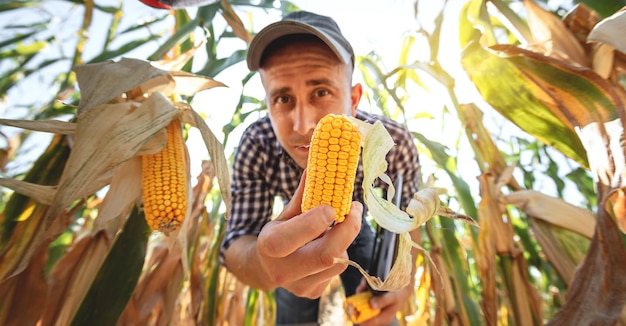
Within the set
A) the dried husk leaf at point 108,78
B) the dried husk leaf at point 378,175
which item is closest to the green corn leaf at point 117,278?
the dried husk leaf at point 108,78

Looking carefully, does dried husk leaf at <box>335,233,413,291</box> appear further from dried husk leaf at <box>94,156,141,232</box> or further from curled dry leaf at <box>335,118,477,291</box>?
dried husk leaf at <box>94,156,141,232</box>

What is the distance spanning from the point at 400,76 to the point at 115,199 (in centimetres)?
86

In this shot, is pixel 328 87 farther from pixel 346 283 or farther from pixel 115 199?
pixel 346 283

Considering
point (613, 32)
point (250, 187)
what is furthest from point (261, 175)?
point (613, 32)

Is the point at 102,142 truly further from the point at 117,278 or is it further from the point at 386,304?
the point at 386,304

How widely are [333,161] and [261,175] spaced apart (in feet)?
2.17

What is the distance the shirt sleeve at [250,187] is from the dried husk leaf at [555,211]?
1.88 ft

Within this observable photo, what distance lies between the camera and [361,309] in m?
0.76

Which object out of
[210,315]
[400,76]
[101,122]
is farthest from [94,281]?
[400,76]

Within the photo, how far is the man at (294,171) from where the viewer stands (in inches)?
17.2

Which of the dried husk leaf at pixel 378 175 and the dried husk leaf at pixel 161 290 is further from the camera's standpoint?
the dried husk leaf at pixel 161 290

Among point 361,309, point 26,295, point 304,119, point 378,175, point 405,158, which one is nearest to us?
point 378,175

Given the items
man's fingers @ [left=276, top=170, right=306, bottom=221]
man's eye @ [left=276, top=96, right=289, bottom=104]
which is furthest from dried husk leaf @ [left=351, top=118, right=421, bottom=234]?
man's eye @ [left=276, top=96, right=289, bottom=104]

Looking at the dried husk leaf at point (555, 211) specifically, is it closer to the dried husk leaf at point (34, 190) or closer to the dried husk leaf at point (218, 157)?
the dried husk leaf at point (218, 157)
